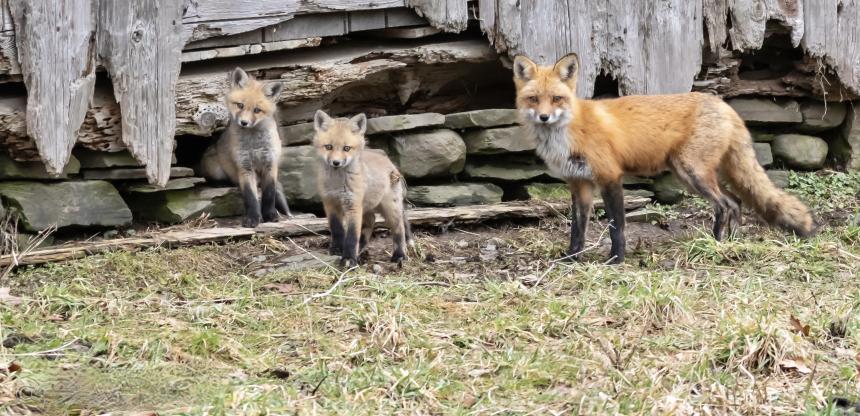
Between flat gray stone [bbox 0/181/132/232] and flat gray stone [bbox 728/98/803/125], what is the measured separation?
5.77 meters

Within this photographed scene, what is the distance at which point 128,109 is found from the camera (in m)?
7.84

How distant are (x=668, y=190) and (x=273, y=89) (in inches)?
152

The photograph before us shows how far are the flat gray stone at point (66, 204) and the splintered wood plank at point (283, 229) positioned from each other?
301 mm

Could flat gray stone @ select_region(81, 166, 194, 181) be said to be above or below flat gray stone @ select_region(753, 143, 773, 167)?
above

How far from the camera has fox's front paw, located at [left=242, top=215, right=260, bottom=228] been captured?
8438mm

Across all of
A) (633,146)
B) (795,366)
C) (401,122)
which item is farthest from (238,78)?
(795,366)

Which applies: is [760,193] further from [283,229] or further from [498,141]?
[283,229]

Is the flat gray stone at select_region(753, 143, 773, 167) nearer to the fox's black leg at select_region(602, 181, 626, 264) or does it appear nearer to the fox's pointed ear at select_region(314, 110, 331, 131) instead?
the fox's black leg at select_region(602, 181, 626, 264)

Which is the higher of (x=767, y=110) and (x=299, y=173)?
(x=767, y=110)

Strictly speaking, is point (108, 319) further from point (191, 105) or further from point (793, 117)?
point (793, 117)

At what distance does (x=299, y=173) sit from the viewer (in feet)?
30.4

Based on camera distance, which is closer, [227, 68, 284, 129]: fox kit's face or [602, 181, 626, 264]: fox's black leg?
[602, 181, 626, 264]: fox's black leg

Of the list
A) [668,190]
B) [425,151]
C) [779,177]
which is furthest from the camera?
[779,177]

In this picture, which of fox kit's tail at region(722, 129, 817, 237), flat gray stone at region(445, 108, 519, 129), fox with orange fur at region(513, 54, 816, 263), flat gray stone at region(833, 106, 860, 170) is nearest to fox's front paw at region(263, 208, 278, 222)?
flat gray stone at region(445, 108, 519, 129)
